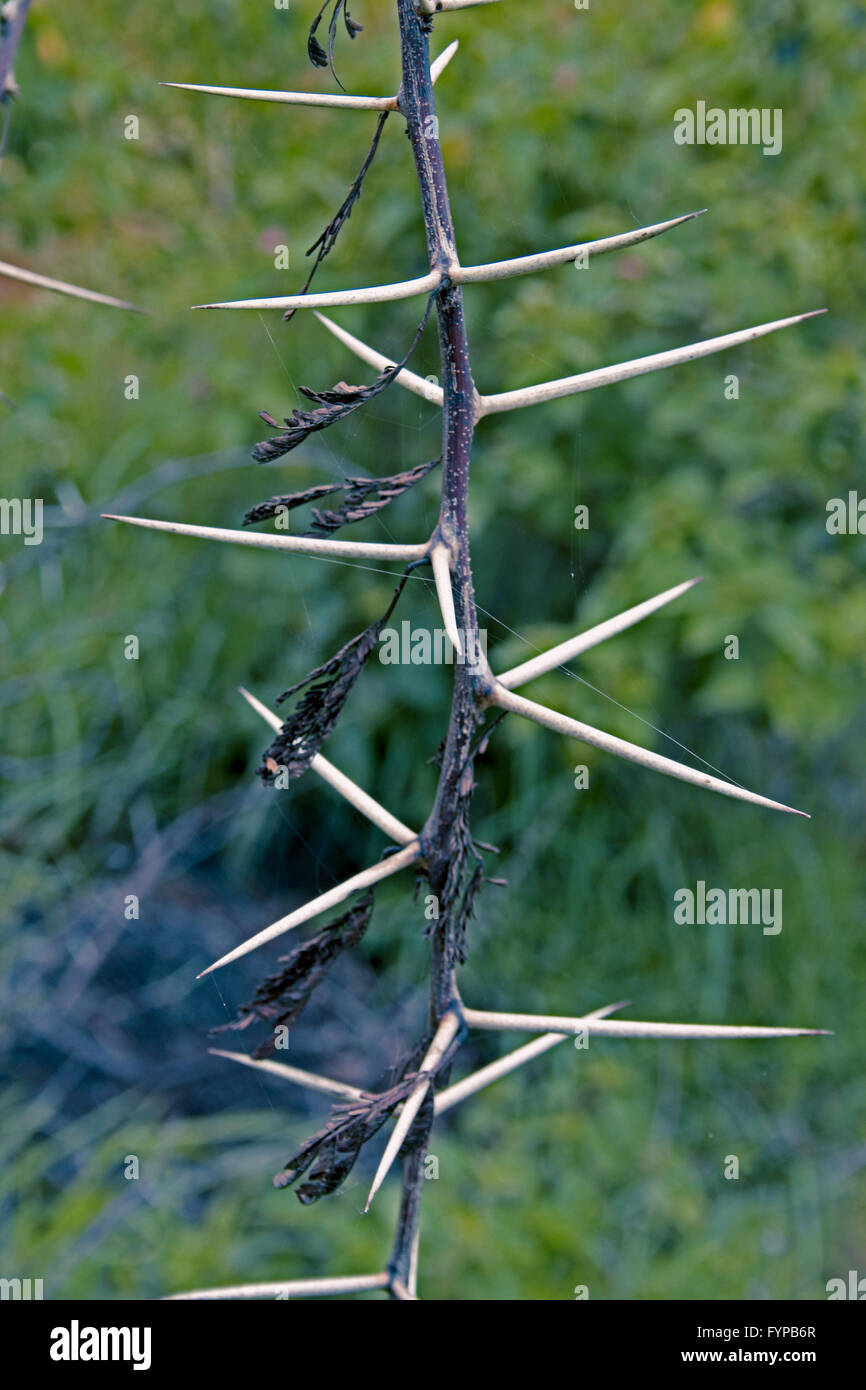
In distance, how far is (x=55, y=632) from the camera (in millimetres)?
3199

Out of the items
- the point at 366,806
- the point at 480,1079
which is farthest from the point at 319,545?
the point at 480,1079

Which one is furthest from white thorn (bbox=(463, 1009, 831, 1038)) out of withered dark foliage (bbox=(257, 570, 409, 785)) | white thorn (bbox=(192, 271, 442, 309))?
white thorn (bbox=(192, 271, 442, 309))

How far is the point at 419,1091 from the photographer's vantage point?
2.40 ft

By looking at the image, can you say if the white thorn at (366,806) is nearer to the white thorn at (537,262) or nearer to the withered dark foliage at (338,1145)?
the withered dark foliage at (338,1145)

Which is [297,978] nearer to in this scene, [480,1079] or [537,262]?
[480,1079]

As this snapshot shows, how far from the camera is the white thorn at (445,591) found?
23.8 inches

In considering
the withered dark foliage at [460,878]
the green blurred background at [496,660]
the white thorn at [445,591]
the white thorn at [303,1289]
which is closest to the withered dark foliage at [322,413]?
the white thorn at [445,591]

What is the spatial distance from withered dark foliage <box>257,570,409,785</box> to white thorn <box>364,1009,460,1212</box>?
9.2 inches

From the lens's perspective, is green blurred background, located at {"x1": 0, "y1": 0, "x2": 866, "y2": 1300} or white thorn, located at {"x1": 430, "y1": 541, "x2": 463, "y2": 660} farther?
green blurred background, located at {"x1": 0, "y1": 0, "x2": 866, "y2": 1300}

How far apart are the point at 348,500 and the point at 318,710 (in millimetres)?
139

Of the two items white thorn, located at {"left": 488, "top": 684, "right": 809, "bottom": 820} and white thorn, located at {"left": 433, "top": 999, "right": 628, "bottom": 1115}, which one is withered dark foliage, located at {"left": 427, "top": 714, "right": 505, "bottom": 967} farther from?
white thorn, located at {"left": 433, "top": 999, "right": 628, "bottom": 1115}

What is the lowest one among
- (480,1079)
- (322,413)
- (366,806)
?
(480,1079)

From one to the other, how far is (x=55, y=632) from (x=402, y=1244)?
266cm

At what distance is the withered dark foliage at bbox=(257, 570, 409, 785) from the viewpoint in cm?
67
